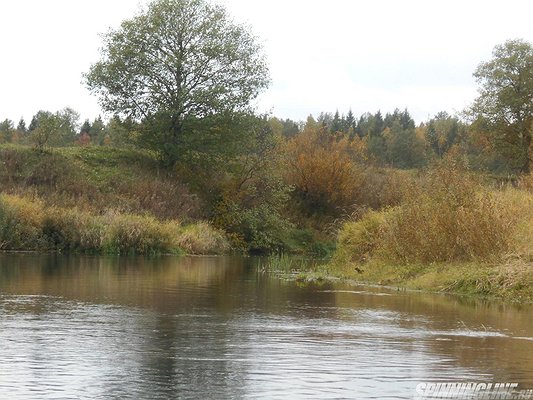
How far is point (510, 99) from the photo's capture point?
99.1m

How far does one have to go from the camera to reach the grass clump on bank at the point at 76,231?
49.9 meters

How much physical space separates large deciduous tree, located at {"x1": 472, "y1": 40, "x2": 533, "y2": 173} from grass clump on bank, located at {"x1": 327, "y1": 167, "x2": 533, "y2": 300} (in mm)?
67251

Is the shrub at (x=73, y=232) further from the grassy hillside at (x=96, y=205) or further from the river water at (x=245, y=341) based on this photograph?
the river water at (x=245, y=341)

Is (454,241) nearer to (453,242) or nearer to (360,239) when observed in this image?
(453,242)

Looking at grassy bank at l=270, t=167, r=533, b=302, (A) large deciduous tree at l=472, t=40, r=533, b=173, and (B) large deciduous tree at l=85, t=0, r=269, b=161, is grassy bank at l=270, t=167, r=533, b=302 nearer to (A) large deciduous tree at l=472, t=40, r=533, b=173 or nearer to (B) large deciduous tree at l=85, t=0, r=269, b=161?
(B) large deciduous tree at l=85, t=0, r=269, b=161

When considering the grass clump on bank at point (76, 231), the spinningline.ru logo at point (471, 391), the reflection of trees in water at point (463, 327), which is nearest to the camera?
the spinningline.ru logo at point (471, 391)

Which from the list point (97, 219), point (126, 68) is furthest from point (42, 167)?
point (97, 219)

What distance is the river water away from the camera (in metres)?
12.6

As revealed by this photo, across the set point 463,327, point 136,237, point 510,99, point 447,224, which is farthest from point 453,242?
point 510,99

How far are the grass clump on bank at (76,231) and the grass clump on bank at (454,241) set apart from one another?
19036 mm

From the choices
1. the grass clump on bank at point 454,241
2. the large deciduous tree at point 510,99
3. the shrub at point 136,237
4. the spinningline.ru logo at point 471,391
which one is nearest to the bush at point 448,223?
the grass clump on bank at point 454,241

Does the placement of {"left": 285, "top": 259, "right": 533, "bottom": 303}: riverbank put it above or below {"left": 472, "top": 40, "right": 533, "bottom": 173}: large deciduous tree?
below

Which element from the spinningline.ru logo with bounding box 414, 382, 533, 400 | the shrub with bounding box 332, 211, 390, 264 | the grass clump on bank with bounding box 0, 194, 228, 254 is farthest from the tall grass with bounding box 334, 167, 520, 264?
the grass clump on bank with bounding box 0, 194, 228, 254

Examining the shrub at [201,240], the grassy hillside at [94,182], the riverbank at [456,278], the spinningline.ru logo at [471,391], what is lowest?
the spinningline.ru logo at [471,391]
